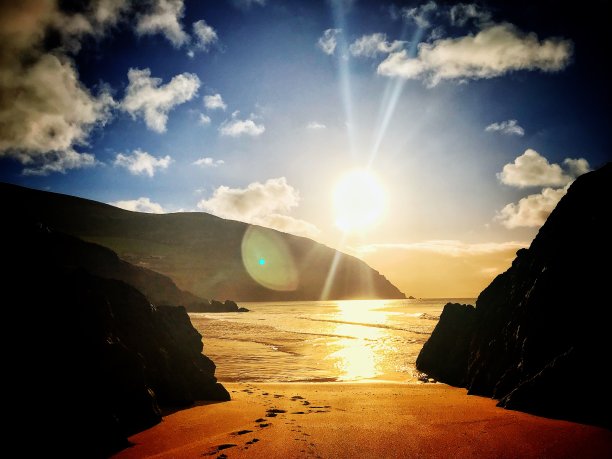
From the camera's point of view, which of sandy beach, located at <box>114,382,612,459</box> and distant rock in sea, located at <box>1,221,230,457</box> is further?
sandy beach, located at <box>114,382,612,459</box>

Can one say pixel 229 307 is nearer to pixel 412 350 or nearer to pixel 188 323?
pixel 412 350

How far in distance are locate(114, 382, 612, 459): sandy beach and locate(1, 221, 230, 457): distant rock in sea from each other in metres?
0.51

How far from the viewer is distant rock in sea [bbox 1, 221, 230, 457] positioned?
4.12 m

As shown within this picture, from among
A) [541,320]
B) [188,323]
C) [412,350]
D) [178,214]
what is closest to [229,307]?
[412,350]

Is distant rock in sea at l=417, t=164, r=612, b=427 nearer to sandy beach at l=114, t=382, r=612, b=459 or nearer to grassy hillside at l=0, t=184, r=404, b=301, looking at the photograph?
sandy beach at l=114, t=382, r=612, b=459

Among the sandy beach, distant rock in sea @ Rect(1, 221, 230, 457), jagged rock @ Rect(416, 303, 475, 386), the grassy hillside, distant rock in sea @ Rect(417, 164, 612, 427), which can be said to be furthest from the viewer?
the grassy hillside

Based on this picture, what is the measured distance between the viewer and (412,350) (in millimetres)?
17609

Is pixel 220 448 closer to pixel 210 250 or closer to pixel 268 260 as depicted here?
pixel 210 250

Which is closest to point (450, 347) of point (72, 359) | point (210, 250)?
point (72, 359)

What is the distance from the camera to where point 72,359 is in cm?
472

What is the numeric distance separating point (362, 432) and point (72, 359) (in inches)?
180

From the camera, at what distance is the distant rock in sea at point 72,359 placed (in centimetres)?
412

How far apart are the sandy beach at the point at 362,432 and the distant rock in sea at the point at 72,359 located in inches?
20.2

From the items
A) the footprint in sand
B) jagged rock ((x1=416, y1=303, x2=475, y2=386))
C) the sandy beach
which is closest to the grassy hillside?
jagged rock ((x1=416, y1=303, x2=475, y2=386))
